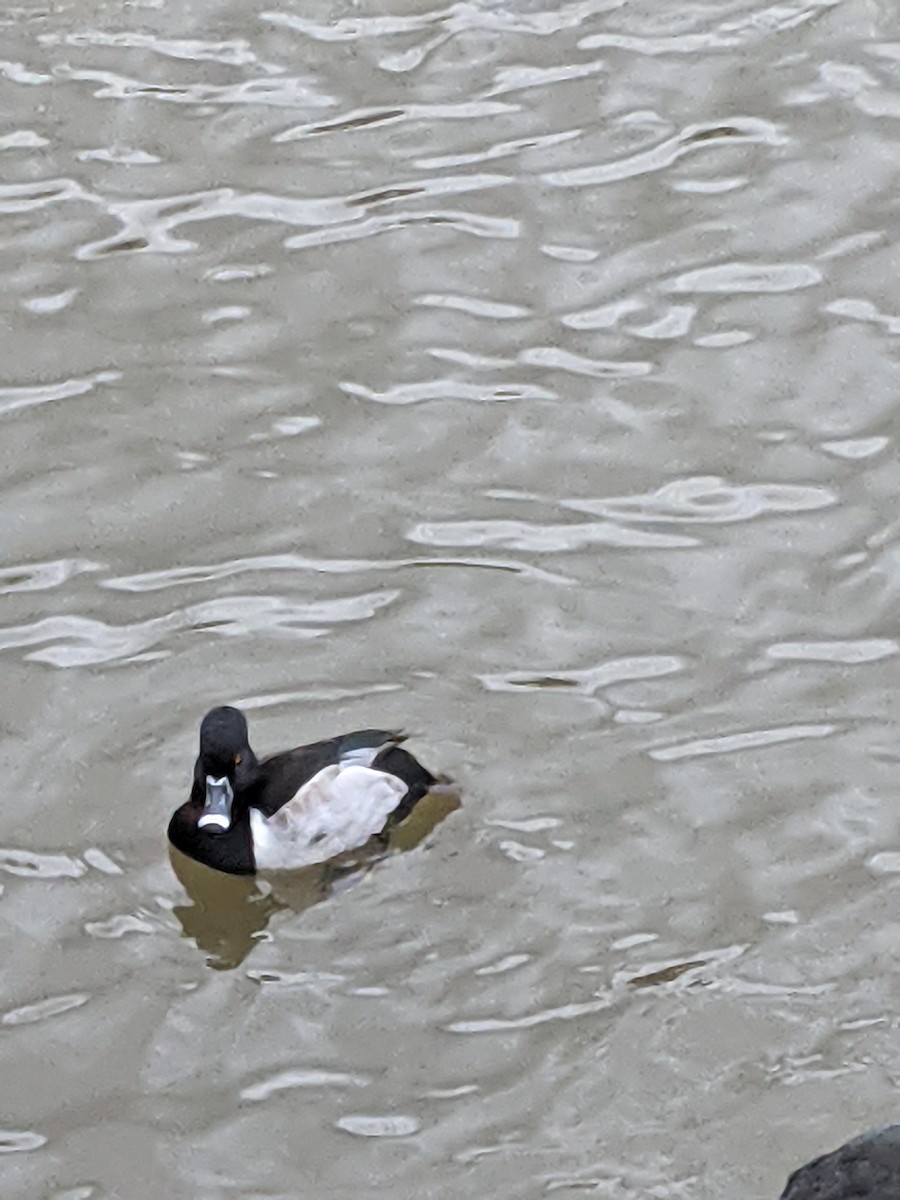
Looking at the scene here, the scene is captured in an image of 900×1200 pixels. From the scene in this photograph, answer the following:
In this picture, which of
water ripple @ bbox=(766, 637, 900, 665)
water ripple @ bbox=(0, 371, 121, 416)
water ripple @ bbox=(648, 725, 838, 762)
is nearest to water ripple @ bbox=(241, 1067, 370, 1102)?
water ripple @ bbox=(648, 725, 838, 762)

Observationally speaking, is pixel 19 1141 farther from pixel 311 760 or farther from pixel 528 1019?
pixel 311 760

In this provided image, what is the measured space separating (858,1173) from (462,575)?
363 centimetres

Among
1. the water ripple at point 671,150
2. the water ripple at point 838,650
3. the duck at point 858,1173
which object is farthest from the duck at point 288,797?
the water ripple at point 671,150

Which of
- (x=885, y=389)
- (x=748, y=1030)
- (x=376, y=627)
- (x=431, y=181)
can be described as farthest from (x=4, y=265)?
(x=748, y=1030)

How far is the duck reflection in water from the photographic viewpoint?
8141mm

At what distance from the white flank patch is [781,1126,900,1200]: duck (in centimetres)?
254

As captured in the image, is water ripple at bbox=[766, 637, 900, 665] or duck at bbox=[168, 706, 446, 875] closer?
duck at bbox=[168, 706, 446, 875]

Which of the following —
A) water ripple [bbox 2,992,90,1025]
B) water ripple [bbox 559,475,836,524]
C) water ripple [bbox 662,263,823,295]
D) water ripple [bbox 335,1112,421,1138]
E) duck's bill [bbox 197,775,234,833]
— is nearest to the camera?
water ripple [bbox 335,1112,421,1138]

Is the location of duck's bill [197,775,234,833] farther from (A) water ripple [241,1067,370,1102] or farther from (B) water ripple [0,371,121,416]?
(B) water ripple [0,371,121,416]

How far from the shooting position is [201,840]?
8.13m

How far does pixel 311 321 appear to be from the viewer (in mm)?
10500

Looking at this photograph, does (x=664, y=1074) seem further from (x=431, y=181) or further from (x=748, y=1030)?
(x=431, y=181)

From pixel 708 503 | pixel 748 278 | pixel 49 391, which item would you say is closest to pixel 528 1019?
pixel 708 503

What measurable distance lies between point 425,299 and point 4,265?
6.13 feet
